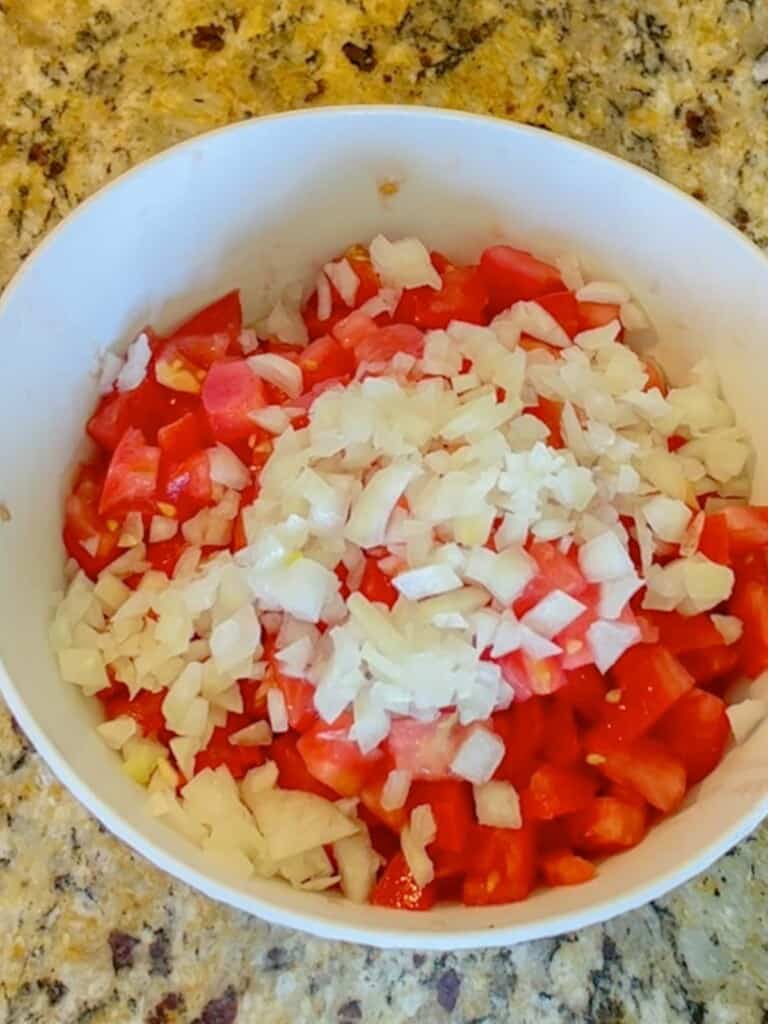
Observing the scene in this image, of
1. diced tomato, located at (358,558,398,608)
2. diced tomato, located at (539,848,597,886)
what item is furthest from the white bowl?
diced tomato, located at (358,558,398,608)

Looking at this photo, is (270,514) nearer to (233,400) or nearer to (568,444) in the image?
(233,400)

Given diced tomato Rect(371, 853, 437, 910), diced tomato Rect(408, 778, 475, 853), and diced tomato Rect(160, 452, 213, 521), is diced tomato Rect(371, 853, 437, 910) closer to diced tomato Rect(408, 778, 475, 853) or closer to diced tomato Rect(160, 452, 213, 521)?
diced tomato Rect(408, 778, 475, 853)

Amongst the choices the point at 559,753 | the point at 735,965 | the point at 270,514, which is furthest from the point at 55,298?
the point at 735,965

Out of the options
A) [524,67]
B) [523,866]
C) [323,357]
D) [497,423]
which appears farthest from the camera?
[524,67]

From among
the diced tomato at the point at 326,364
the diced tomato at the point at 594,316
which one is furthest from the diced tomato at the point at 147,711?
the diced tomato at the point at 594,316

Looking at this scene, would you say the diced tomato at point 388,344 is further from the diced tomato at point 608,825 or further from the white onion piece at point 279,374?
the diced tomato at point 608,825

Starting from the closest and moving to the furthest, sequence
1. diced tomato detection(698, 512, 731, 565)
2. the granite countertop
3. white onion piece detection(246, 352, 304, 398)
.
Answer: diced tomato detection(698, 512, 731, 565) → white onion piece detection(246, 352, 304, 398) → the granite countertop

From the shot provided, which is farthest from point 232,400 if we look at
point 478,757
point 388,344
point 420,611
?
point 478,757
